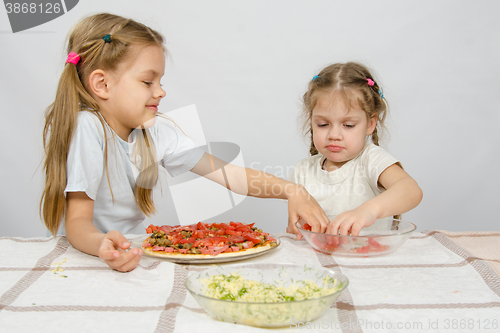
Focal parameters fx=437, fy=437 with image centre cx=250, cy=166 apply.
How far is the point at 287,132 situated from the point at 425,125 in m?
0.78

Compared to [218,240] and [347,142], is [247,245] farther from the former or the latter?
[347,142]

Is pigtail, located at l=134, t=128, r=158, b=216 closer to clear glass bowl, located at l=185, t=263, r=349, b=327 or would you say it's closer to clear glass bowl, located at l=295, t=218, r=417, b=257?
clear glass bowl, located at l=295, t=218, r=417, b=257

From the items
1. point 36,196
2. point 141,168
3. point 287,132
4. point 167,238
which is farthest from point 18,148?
point 167,238

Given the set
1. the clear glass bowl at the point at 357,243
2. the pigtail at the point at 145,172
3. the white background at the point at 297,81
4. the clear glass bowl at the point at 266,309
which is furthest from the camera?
the white background at the point at 297,81

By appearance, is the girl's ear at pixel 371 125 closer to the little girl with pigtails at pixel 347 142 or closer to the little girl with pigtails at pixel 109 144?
the little girl with pigtails at pixel 347 142

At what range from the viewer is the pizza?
3.17 ft

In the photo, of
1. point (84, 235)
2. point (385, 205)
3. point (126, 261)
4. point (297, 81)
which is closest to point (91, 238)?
point (84, 235)

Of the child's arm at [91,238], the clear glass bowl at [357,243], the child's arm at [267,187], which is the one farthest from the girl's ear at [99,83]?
the clear glass bowl at [357,243]

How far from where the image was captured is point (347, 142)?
1.55m

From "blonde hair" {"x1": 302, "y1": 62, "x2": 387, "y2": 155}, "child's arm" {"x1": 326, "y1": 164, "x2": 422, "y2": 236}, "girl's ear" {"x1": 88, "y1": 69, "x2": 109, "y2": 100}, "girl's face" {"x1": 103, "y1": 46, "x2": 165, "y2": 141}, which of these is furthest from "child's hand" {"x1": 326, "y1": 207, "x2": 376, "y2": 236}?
"girl's ear" {"x1": 88, "y1": 69, "x2": 109, "y2": 100}

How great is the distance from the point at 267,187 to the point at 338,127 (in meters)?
0.34

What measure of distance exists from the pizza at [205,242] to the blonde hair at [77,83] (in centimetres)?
31

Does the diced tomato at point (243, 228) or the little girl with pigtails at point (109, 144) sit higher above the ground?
the little girl with pigtails at point (109, 144)

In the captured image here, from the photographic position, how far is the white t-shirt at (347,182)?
159cm
